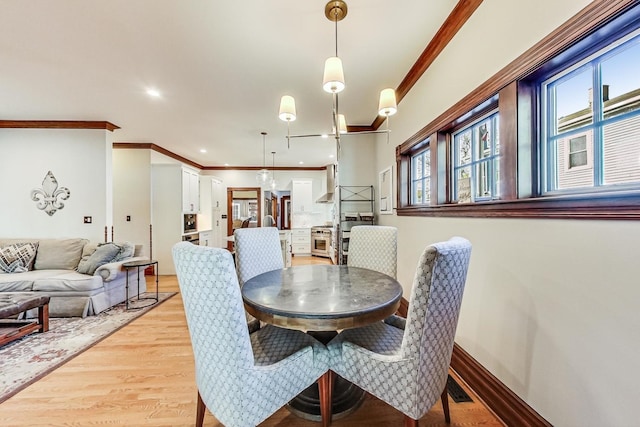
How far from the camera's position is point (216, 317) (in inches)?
43.0

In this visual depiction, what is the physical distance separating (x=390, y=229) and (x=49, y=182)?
516 centimetres

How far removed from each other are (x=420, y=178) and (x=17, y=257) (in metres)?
5.26

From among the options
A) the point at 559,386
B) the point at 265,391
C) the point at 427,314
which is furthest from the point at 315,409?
the point at 559,386

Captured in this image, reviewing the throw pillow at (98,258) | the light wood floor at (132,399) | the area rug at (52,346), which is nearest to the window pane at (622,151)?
the light wood floor at (132,399)

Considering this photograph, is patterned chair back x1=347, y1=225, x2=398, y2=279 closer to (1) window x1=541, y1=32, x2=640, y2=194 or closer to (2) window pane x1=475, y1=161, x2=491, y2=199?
(2) window pane x1=475, y1=161, x2=491, y2=199

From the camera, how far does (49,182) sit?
4105 millimetres

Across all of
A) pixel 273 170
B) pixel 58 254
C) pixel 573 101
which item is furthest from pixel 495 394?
pixel 273 170

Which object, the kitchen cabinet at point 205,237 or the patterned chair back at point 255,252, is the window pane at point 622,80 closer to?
the patterned chair back at point 255,252

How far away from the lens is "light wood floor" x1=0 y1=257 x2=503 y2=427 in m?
1.56

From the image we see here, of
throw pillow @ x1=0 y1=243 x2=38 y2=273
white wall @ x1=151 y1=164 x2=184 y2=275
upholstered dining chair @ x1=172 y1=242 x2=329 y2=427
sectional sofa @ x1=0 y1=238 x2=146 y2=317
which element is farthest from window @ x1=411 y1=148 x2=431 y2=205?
throw pillow @ x1=0 y1=243 x2=38 y2=273

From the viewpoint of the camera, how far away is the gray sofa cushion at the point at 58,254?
3.59 metres

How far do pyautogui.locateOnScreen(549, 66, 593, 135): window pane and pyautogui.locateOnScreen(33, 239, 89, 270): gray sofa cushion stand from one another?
525cm

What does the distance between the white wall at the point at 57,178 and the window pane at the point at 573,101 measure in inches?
211

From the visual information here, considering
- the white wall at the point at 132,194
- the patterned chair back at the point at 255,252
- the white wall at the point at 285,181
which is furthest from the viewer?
the white wall at the point at 285,181
